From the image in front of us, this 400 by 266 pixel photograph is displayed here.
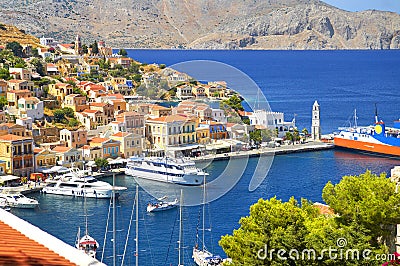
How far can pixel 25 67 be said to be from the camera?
30812 millimetres

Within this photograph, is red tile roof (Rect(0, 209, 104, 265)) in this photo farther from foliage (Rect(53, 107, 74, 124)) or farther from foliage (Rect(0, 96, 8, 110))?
foliage (Rect(53, 107, 74, 124))

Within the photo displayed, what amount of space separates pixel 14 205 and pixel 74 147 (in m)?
6.01

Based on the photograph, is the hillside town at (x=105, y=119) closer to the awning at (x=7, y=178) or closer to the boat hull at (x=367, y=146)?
the awning at (x=7, y=178)

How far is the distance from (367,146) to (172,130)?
12718 mm

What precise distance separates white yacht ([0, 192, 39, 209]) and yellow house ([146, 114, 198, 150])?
333 cm

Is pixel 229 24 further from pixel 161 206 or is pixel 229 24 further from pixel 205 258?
pixel 205 258

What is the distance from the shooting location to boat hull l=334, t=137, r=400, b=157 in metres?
26.4

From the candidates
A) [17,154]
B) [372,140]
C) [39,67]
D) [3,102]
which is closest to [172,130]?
[17,154]

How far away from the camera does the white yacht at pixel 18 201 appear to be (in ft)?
56.6

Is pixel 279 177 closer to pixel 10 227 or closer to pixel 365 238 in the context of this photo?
pixel 365 238

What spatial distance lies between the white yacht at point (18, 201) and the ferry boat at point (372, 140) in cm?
1363

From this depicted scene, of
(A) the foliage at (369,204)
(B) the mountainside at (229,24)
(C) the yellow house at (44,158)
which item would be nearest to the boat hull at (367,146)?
(C) the yellow house at (44,158)

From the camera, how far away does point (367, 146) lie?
27250mm

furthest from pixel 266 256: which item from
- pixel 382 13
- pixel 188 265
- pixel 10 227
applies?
pixel 382 13
